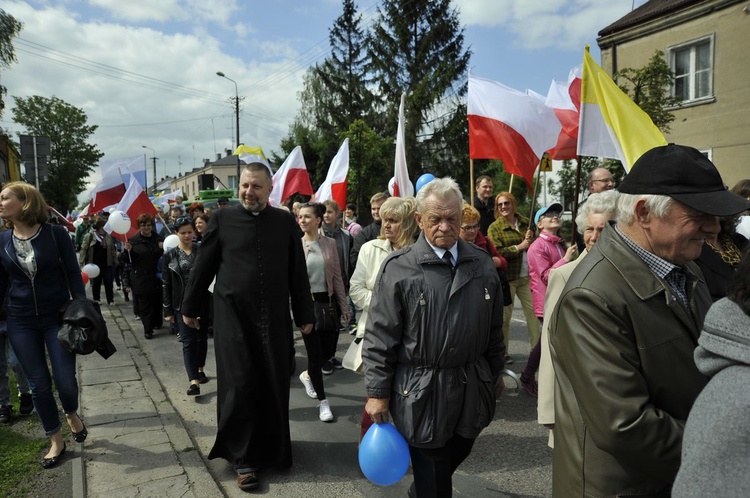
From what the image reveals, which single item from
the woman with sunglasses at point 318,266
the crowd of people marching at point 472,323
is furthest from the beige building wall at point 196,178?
the crowd of people marching at point 472,323

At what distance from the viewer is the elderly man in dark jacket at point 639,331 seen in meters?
1.57

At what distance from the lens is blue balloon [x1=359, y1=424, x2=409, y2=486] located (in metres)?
2.54

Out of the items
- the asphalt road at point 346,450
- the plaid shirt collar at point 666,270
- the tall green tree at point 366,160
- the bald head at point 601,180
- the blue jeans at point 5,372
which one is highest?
the tall green tree at point 366,160

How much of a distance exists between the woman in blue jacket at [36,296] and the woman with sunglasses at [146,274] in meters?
4.49

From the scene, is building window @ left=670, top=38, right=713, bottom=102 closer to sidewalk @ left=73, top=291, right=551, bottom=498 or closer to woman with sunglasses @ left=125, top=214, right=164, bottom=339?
sidewalk @ left=73, top=291, right=551, bottom=498

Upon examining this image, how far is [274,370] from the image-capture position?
12.4 feet

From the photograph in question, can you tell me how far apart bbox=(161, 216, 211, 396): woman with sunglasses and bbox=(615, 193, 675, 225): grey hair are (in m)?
4.67

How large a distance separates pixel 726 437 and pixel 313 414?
13.9 ft

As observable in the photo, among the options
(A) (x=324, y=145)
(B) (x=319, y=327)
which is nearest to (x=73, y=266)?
(B) (x=319, y=327)

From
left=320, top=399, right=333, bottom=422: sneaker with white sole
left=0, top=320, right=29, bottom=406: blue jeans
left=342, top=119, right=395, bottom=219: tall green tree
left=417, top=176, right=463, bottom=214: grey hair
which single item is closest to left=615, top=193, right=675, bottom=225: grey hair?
left=417, top=176, right=463, bottom=214: grey hair

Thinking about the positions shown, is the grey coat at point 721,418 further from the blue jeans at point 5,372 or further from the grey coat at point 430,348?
the blue jeans at point 5,372

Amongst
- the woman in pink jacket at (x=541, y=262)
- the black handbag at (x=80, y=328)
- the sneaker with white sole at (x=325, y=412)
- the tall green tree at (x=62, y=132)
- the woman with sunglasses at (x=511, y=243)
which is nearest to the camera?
the black handbag at (x=80, y=328)

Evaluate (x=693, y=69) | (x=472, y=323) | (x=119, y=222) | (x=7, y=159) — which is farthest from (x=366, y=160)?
(x=7, y=159)

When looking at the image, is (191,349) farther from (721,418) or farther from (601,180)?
(721,418)
